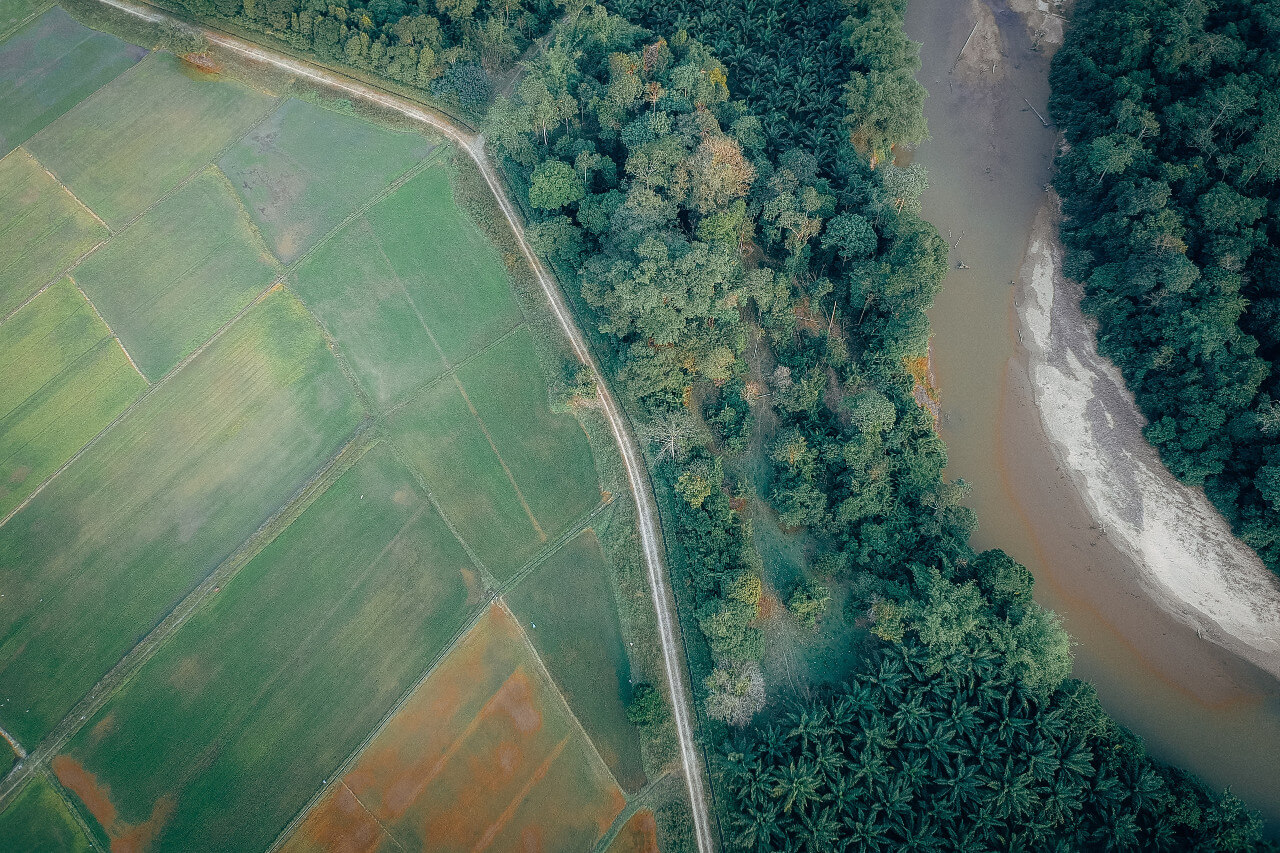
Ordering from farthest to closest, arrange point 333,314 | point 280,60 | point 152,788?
point 280,60, point 333,314, point 152,788

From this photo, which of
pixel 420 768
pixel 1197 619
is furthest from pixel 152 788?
pixel 1197 619

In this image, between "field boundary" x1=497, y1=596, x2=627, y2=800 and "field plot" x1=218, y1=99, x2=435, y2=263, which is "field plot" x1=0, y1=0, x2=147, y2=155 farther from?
"field boundary" x1=497, y1=596, x2=627, y2=800

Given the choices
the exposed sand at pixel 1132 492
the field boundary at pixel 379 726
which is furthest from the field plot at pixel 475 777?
the exposed sand at pixel 1132 492

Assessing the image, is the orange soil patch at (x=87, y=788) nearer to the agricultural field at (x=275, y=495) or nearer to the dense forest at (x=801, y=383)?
the agricultural field at (x=275, y=495)

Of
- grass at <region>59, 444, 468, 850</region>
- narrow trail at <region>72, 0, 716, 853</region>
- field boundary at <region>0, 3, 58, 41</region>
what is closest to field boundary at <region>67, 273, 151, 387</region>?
grass at <region>59, 444, 468, 850</region>

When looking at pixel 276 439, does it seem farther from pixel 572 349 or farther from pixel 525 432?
pixel 572 349
